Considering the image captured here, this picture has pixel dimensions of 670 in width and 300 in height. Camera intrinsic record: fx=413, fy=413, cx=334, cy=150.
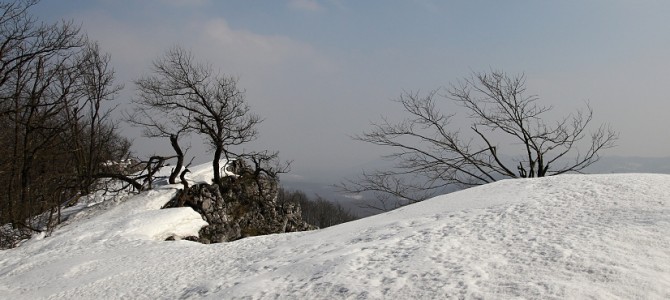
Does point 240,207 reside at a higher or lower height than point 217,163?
lower

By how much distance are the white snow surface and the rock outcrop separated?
588cm

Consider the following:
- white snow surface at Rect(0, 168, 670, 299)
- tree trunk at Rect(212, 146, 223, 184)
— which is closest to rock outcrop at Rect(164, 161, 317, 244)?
tree trunk at Rect(212, 146, 223, 184)

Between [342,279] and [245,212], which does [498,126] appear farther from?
[342,279]

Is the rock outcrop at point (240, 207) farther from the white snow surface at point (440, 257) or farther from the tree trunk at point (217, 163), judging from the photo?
the white snow surface at point (440, 257)

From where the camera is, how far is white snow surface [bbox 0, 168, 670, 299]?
413cm

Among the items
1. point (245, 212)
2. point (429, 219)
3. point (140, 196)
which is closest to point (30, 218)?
point (140, 196)

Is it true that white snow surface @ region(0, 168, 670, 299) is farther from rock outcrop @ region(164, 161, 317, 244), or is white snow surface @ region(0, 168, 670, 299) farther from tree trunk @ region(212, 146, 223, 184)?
tree trunk @ region(212, 146, 223, 184)

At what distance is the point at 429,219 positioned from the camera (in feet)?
23.0

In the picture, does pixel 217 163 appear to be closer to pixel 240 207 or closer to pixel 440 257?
pixel 240 207

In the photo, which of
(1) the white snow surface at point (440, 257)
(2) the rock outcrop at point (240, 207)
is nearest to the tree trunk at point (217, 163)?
(2) the rock outcrop at point (240, 207)

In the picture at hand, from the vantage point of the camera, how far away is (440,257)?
197 inches

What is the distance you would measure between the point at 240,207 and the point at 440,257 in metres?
14.0

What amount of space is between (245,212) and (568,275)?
15.3 meters

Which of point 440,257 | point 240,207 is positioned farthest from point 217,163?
point 440,257
